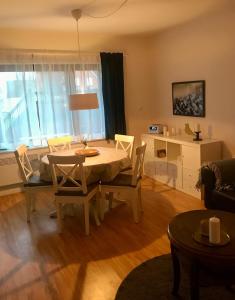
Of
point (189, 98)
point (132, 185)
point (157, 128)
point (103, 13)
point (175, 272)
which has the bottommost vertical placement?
point (175, 272)

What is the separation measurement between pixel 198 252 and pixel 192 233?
21cm

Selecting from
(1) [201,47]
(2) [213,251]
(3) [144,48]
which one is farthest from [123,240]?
(3) [144,48]

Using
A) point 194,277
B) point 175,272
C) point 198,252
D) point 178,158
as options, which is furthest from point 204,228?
point 178,158

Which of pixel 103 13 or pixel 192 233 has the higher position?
pixel 103 13

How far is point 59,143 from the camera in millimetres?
4406

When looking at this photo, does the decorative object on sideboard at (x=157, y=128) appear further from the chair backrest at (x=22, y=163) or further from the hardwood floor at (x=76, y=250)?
the chair backrest at (x=22, y=163)

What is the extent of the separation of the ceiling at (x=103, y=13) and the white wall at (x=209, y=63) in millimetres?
207

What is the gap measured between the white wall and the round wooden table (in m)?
2.19

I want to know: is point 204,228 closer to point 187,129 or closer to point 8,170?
point 187,129

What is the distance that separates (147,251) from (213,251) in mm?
1127

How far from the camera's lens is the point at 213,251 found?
174 centimetres

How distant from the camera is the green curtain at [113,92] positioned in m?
4.95

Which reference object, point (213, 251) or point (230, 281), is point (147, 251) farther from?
point (213, 251)

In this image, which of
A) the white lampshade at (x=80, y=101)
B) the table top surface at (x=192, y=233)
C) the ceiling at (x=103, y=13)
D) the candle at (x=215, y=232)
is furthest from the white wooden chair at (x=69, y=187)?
the ceiling at (x=103, y=13)
